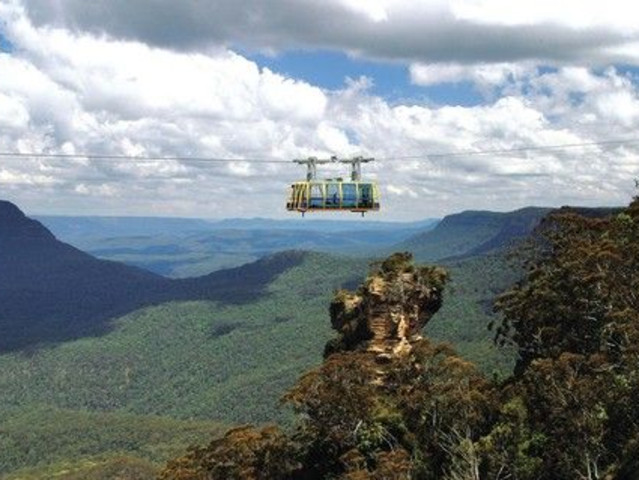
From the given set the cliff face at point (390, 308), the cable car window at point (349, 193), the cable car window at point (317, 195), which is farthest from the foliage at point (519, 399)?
the cable car window at point (317, 195)

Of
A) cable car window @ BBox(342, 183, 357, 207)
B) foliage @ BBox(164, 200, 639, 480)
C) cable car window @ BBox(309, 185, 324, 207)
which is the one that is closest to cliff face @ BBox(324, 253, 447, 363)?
foliage @ BBox(164, 200, 639, 480)

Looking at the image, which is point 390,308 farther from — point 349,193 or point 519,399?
point 519,399

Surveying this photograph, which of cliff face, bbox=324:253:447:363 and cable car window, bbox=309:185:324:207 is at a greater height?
cable car window, bbox=309:185:324:207

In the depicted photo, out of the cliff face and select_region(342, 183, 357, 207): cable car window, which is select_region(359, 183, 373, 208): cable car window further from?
the cliff face

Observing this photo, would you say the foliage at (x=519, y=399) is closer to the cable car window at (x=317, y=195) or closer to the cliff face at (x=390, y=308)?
the cliff face at (x=390, y=308)

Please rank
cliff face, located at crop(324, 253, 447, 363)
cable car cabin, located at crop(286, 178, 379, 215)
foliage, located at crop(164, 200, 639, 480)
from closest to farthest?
foliage, located at crop(164, 200, 639, 480) → cable car cabin, located at crop(286, 178, 379, 215) → cliff face, located at crop(324, 253, 447, 363)

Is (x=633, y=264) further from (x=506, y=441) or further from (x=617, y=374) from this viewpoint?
(x=506, y=441)

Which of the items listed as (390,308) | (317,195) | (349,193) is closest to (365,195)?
(349,193)
